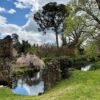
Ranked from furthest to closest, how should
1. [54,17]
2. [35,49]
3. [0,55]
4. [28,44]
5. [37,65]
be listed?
[54,17] → [28,44] → [35,49] → [37,65] → [0,55]

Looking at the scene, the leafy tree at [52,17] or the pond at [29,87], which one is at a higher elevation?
the leafy tree at [52,17]

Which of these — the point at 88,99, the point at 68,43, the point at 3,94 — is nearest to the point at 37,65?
the point at 68,43

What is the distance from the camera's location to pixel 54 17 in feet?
309

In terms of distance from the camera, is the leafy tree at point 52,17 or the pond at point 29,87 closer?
the pond at point 29,87

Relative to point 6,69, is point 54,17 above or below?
above

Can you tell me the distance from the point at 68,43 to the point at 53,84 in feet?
164

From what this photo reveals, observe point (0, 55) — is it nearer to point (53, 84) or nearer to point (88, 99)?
point (53, 84)

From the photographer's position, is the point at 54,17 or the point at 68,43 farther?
the point at 54,17

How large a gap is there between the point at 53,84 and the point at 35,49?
149ft

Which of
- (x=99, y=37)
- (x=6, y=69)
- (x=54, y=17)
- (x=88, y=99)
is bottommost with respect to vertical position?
(x=88, y=99)

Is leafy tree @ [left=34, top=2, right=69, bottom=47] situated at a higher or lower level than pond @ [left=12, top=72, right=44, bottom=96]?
higher

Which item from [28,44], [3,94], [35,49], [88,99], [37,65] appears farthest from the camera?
[28,44]

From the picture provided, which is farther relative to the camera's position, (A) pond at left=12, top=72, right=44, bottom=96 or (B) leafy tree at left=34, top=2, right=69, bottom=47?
(B) leafy tree at left=34, top=2, right=69, bottom=47

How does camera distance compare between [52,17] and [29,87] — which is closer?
[29,87]
